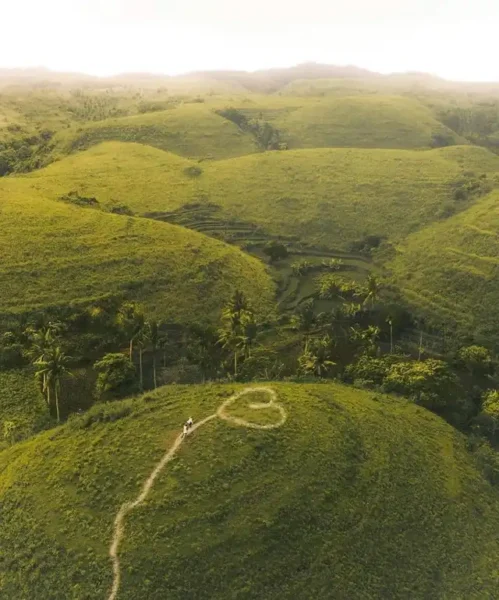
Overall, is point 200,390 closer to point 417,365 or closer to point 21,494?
point 21,494

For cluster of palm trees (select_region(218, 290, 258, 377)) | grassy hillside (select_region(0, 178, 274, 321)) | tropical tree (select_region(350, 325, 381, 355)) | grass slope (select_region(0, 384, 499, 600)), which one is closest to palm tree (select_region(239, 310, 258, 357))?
cluster of palm trees (select_region(218, 290, 258, 377))

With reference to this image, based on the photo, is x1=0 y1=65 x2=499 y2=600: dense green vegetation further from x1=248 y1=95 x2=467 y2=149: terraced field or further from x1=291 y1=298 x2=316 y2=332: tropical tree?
x1=248 y1=95 x2=467 y2=149: terraced field

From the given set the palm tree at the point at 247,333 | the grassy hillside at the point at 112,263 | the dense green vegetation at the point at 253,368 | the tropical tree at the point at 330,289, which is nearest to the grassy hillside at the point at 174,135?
the dense green vegetation at the point at 253,368

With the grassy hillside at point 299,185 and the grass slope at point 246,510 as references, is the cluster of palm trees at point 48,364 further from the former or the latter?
the grassy hillside at point 299,185

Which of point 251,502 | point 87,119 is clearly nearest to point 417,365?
point 251,502

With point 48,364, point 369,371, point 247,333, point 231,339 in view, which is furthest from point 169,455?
point 369,371
